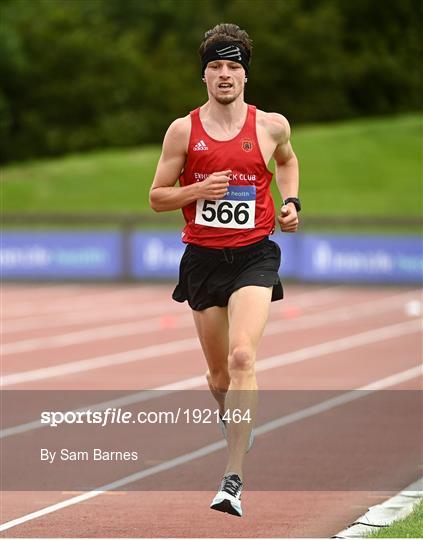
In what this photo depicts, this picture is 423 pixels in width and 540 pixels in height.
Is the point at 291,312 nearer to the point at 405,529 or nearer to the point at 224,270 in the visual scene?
the point at 224,270

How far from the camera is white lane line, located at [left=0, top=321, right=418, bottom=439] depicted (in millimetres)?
11008

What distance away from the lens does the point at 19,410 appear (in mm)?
11805

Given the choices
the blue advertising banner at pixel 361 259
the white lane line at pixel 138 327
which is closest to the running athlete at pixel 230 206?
the white lane line at pixel 138 327

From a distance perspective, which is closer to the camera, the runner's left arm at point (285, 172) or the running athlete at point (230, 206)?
the running athlete at point (230, 206)

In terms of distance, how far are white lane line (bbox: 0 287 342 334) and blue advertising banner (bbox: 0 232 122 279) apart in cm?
404

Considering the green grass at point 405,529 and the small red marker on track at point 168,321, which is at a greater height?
the small red marker on track at point 168,321

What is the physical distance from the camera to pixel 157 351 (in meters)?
17.5

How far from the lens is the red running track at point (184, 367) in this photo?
24.0 ft

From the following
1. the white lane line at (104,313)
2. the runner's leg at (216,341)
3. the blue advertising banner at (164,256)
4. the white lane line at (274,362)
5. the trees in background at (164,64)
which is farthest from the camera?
the trees in background at (164,64)

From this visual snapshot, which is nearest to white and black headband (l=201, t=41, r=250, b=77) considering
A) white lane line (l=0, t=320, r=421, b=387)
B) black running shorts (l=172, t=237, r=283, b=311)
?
black running shorts (l=172, t=237, r=283, b=311)

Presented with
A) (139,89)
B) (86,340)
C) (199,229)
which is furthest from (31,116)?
(199,229)

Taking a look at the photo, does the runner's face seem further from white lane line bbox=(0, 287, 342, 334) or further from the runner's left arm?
white lane line bbox=(0, 287, 342, 334)

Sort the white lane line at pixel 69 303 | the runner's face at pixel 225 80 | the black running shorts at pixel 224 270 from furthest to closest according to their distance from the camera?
the white lane line at pixel 69 303 < the black running shorts at pixel 224 270 < the runner's face at pixel 225 80

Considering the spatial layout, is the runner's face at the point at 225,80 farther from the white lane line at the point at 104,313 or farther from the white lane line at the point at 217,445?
the white lane line at the point at 104,313
